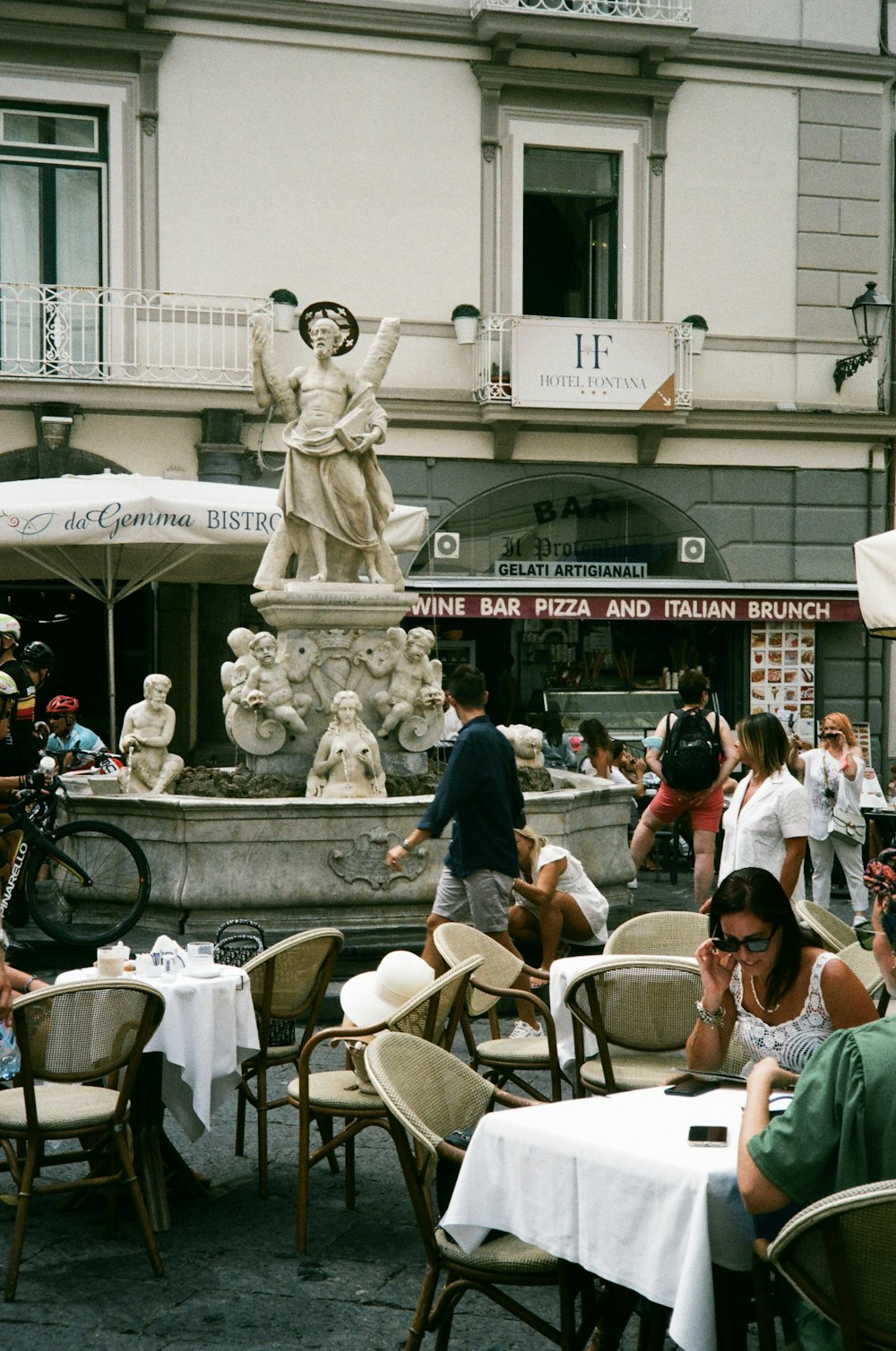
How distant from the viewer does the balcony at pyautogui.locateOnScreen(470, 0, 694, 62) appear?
17.8 meters

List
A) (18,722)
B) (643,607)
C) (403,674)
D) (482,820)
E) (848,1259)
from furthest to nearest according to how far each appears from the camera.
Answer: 1. (643,607)
2. (403,674)
3. (18,722)
4. (482,820)
5. (848,1259)

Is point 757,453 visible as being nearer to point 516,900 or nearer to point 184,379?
point 184,379

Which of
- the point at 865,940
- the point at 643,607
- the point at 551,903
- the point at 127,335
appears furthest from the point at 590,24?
the point at 865,940

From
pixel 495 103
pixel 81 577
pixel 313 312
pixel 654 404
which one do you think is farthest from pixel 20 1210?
pixel 495 103

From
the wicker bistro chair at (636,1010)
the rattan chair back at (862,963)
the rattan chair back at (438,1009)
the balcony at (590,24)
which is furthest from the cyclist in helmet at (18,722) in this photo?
the balcony at (590,24)

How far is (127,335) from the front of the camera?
1714cm

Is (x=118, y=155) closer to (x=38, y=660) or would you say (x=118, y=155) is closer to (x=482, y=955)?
(x=38, y=660)

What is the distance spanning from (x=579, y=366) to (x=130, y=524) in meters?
7.25

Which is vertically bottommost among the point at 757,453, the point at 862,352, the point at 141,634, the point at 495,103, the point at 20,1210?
the point at 20,1210

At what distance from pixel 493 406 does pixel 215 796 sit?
8.65m

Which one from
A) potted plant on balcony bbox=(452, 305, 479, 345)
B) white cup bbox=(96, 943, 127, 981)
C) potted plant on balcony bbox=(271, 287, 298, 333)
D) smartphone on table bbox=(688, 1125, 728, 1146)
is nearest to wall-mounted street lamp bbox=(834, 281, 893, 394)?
potted plant on balcony bbox=(452, 305, 479, 345)

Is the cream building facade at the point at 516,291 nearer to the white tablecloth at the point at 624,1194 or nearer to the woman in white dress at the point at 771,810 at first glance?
the woman in white dress at the point at 771,810

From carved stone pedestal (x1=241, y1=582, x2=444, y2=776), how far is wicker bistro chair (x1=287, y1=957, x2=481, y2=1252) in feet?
17.0

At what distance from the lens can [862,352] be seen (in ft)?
62.4
